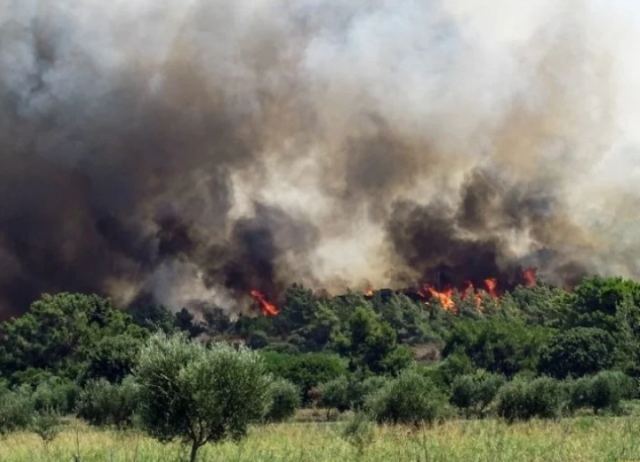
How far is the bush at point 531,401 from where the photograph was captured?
47.3 m

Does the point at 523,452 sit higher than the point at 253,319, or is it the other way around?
the point at 253,319

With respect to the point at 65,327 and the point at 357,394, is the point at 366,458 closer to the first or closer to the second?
the point at 357,394

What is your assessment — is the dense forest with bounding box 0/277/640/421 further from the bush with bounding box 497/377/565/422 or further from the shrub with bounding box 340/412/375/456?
the shrub with bounding box 340/412/375/456

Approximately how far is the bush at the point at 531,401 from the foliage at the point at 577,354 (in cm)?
3287

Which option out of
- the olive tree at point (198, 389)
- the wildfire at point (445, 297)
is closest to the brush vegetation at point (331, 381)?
the olive tree at point (198, 389)

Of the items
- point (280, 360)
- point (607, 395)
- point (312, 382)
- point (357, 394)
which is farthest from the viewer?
point (280, 360)

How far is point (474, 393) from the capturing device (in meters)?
65.9

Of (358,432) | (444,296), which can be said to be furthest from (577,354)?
(444,296)

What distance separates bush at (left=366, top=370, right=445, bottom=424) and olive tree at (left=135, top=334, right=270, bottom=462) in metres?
16.2

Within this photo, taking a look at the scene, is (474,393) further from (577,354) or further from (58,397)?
(58,397)

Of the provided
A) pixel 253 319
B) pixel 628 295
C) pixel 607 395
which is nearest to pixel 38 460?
pixel 607 395

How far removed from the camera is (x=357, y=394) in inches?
2758

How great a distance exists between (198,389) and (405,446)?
862 cm

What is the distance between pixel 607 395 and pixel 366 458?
34608 millimetres
